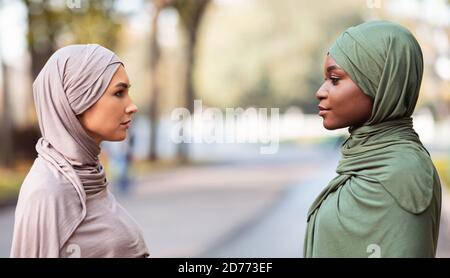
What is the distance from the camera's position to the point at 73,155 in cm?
196

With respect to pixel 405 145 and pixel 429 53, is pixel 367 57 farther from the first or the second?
pixel 429 53

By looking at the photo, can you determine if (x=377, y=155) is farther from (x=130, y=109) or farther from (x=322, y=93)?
(x=130, y=109)

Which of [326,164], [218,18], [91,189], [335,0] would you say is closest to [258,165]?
[326,164]

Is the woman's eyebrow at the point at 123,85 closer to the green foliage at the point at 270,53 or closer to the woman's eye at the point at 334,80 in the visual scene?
the woman's eye at the point at 334,80

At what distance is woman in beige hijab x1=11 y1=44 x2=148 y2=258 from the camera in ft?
6.30

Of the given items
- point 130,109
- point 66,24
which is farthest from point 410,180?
point 66,24

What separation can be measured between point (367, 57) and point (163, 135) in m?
15.8

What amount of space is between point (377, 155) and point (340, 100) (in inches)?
6.4

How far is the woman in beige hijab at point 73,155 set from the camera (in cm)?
192

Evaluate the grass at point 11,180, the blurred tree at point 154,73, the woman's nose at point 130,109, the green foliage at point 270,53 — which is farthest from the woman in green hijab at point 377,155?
the blurred tree at point 154,73

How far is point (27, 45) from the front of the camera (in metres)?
12.2

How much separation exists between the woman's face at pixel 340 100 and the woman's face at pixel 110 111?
0.48 m

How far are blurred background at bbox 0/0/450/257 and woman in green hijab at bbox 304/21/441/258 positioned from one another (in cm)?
603

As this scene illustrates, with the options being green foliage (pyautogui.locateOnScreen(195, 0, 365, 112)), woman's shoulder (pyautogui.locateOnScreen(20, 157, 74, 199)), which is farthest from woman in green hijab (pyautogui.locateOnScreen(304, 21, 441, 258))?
green foliage (pyautogui.locateOnScreen(195, 0, 365, 112))
